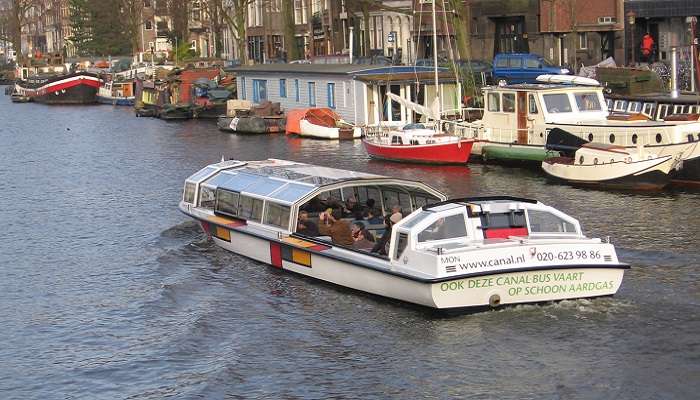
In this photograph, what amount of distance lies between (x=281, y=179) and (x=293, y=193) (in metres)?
1.45

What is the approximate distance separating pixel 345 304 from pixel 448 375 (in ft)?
16.7

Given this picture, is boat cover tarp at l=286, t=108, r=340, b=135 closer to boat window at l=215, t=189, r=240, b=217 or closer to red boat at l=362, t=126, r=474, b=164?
red boat at l=362, t=126, r=474, b=164

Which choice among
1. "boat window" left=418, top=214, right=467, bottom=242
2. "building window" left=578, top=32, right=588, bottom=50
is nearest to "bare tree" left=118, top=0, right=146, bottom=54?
"building window" left=578, top=32, right=588, bottom=50

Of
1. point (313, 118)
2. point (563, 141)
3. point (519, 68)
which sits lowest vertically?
point (563, 141)

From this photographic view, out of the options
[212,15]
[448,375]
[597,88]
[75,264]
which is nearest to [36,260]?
[75,264]

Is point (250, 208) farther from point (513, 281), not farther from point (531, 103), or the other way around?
point (531, 103)

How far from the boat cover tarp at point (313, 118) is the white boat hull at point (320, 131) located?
12.8 inches

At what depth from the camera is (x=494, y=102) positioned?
50375 millimetres

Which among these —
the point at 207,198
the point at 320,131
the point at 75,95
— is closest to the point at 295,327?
the point at 207,198

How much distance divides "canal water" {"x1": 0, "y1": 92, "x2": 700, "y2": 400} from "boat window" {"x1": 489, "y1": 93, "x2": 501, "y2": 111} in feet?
31.1

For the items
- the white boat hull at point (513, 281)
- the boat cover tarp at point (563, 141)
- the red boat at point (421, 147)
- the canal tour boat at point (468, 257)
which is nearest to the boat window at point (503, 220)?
the canal tour boat at point (468, 257)

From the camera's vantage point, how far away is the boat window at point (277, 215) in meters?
29.8

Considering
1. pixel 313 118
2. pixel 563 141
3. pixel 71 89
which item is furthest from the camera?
pixel 71 89

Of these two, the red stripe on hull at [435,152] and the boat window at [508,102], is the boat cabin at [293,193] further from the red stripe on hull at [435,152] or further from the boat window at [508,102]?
the boat window at [508,102]
